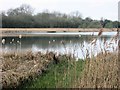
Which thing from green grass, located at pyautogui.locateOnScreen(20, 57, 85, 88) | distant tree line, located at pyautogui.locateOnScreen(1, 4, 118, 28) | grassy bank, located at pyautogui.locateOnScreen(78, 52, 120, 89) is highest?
distant tree line, located at pyautogui.locateOnScreen(1, 4, 118, 28)

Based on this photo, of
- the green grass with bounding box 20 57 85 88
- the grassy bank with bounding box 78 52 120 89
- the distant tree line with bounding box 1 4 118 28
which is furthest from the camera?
the distant tree line with bounding box 1 4 118 28

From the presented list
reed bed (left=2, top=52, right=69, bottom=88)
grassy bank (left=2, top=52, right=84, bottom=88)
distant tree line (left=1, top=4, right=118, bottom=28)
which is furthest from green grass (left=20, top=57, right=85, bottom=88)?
distant tree line (left=1, top=4, right=118, bottom=28)

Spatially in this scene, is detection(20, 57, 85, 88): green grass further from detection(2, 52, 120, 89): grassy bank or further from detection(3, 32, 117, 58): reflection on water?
detection(3, 32, 117, 58): reflection on water

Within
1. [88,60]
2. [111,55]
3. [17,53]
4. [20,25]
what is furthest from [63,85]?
[20,25]

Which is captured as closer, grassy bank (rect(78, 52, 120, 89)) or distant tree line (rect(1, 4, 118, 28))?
grassy bank (rect(78, 52, 120, 89))

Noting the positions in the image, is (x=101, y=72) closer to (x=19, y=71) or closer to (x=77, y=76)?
(x=77, y=76)

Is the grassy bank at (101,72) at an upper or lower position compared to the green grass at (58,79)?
upper

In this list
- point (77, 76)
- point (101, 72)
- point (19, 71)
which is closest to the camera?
point (101, 72)

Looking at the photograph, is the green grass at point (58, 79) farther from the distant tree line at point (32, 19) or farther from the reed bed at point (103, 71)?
the distant tree line at point (32, 19)

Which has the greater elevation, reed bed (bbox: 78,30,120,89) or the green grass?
reed bed (bbox: 78,30,120,89)

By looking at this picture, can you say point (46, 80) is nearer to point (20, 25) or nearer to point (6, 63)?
point (6, 63)

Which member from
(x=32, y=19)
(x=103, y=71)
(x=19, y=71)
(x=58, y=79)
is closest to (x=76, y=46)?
(x=58, y=79)

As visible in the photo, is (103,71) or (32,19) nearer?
(103,71)

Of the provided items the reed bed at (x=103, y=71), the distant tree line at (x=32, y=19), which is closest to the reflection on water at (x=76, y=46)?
the reed bed at (x=103, y=71)
